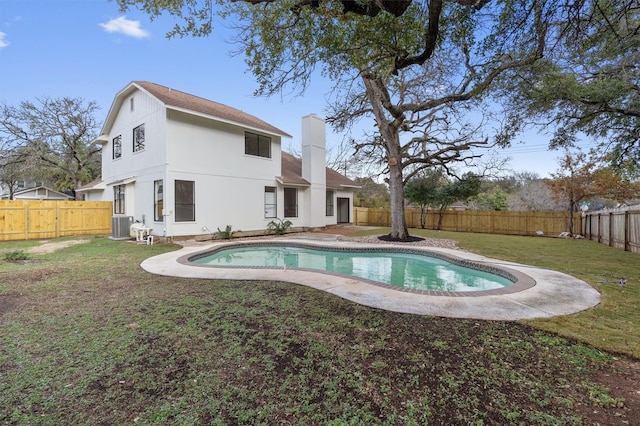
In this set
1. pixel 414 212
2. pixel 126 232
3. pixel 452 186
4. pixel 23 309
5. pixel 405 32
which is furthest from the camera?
pixel 414 212

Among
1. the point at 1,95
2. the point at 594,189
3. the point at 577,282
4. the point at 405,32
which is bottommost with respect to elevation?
the point at 577,282

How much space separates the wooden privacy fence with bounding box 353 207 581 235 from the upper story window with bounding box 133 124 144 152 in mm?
16741

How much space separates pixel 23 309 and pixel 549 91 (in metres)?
12.1

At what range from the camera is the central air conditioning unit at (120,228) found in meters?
12.9

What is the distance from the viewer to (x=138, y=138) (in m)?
14.0

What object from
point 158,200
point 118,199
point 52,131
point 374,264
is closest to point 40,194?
point 52,131

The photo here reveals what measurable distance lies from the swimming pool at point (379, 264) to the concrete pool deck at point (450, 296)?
0.40m

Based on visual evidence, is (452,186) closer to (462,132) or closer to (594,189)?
(462,132)

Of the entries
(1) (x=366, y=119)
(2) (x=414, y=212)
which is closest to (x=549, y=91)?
(1) (x=366, y=119)

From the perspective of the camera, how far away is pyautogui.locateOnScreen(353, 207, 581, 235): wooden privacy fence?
17337 millimetres

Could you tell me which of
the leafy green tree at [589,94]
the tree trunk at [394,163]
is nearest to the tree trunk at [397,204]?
the tree trunk at [394,163]

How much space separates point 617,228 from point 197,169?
1690 centimetres

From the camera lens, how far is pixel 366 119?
46.9ft

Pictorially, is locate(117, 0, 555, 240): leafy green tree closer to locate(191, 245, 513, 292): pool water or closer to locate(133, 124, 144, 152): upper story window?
locate(191, 245, 513, 292): pool water
